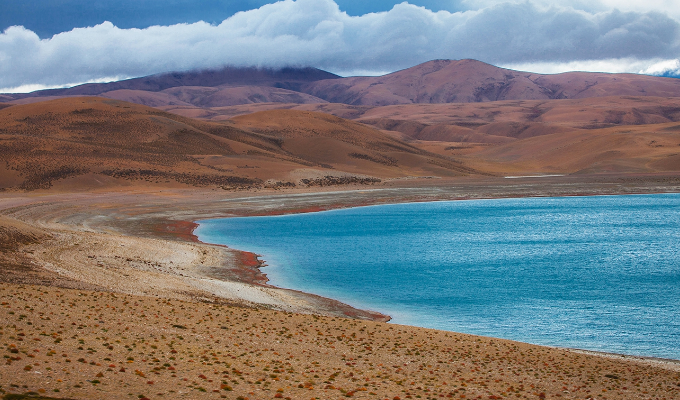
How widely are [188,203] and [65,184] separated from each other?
19036 mm

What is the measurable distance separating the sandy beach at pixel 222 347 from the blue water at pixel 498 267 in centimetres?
252

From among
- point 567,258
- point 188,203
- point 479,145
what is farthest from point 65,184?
point 479,145

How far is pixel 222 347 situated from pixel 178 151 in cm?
8211

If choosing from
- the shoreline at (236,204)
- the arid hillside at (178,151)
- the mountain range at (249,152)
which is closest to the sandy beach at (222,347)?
the shoreline at (236,204)

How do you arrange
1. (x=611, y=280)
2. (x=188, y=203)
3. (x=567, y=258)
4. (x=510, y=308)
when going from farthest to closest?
(x=188, y=203), (x=567, y=258), (x=611, y=280), (x=510, y=308)

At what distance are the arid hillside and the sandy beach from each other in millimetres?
48799

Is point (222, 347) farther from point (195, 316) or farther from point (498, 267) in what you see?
point (498, 267)

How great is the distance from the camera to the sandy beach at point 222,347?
10.8 meters

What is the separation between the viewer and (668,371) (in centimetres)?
1486

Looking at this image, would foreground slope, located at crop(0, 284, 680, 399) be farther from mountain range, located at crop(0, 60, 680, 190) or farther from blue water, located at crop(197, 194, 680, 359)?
mountain range, located at crop(0, 60, 680, 190)

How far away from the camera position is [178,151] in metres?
92.4

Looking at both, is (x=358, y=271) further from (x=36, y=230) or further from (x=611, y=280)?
(x=36, y=230)

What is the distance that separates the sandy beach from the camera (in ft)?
35.4

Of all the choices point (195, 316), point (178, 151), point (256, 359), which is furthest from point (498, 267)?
point (178, 151)
